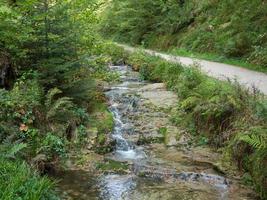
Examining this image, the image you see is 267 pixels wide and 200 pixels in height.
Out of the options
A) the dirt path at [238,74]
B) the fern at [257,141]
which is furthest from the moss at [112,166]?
the dirt path at [238,74]

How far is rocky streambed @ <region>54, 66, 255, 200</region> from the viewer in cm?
842

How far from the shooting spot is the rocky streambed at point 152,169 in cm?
842

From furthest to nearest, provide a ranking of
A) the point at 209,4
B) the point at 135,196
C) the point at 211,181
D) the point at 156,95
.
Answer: the point at 209,4 < the point at 156,95 < the point at 211,181 < the point at 135,196

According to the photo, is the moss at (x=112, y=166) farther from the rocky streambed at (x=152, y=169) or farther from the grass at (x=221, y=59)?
the grass at (x=221, y=59)

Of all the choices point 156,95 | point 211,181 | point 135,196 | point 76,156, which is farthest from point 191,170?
point 156,95

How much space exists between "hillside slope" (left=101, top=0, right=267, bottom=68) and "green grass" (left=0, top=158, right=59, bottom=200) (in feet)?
37.8

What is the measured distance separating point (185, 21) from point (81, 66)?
17085 millimetres

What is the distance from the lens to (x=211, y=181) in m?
9.02

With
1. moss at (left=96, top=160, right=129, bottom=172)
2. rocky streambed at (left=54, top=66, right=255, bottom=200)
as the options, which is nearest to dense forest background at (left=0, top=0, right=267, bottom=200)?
rocky streambed at (left=54, top=66, right=255, bottom=200)

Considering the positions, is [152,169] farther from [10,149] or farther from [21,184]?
[21,184]

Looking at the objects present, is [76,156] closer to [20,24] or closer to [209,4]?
[20,24]

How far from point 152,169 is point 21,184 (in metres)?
3.48

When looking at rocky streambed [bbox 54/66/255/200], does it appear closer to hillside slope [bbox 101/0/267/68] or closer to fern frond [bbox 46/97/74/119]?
fern frond [bbox 46/97/74/119]

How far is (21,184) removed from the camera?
22.5 feet
